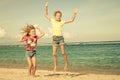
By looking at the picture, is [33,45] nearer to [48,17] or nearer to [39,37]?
[39,37]

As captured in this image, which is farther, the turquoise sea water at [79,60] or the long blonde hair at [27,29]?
the turquoise sea water at [79,60]

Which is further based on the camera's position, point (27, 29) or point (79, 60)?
point (79, 60)

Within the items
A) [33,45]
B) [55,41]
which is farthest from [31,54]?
[55,41]

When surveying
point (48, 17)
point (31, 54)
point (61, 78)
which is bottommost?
point (61, 78)

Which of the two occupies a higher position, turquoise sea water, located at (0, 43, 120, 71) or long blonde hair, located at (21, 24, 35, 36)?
long blonde hair, located at (21, 24, 35, 36)

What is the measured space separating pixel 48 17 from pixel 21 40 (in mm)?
1501

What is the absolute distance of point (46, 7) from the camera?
40.2ft

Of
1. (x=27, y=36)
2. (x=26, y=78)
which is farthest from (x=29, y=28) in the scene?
(x=26, y=78)

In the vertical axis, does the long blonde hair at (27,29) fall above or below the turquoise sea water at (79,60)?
above

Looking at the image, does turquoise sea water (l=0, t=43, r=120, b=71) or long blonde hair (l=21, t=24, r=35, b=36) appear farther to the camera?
turquoise sea water (l=0, t=43, r=120, b=71)

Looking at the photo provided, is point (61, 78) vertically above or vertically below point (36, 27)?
below

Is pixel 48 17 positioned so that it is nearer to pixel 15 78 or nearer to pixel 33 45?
pixel 33 45

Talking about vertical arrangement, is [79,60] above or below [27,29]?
below

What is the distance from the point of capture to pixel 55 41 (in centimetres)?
1216
